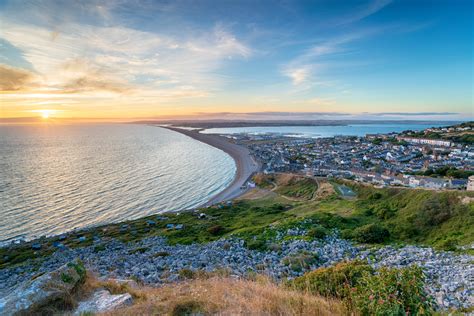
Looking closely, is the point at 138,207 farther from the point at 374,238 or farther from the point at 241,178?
the point at 374,238

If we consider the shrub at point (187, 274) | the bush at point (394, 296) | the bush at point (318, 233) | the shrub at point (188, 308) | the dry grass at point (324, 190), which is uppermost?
the bush at point (394, 296)

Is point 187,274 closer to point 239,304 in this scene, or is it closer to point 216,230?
point 239,304

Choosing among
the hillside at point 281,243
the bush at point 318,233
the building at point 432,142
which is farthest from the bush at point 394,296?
the building at point 432,142

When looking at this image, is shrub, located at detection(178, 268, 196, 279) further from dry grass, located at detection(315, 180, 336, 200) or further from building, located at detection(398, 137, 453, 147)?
building, located at detection(398, 137, 453, 147)

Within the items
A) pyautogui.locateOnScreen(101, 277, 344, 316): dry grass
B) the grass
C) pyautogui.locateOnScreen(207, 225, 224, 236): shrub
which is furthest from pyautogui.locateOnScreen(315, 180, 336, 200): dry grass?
pyautogui.locateOnScreen(101, 277, 344, 316): dry grass

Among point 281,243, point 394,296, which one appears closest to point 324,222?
point 281,243

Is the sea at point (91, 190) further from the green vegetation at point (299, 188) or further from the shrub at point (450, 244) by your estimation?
the shrub at point (450, 244)
